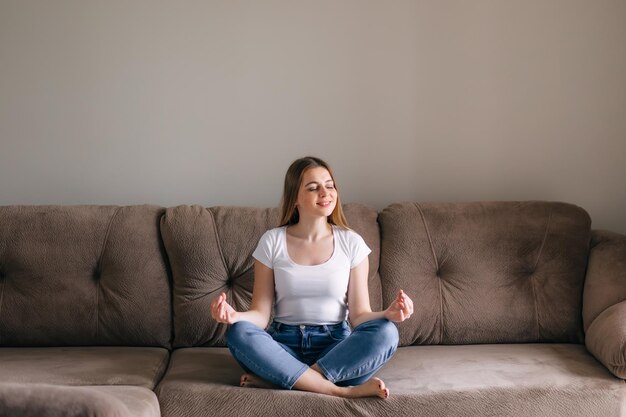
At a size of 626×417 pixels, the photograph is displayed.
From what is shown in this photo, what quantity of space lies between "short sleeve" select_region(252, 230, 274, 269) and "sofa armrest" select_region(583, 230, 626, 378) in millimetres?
948

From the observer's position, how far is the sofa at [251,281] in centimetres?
244

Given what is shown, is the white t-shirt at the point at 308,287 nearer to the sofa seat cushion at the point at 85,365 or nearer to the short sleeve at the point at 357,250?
the short sleeve at the point at 357,250

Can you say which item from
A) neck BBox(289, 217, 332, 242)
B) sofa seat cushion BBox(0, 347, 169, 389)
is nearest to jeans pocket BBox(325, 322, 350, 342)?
neck BBox(289, 217, 332, 242)

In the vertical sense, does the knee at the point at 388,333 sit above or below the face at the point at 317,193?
below

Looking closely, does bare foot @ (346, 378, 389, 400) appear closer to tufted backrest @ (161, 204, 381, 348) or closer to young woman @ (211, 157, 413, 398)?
young woman @ (211, 157, 413, 398)

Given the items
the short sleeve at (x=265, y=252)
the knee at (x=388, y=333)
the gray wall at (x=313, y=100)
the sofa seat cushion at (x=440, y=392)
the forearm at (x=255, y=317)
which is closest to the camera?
the sofa seat cushion at (x=440, y=392)

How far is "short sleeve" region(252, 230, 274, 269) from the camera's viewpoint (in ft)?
7.73

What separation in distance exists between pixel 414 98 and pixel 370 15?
0.33m

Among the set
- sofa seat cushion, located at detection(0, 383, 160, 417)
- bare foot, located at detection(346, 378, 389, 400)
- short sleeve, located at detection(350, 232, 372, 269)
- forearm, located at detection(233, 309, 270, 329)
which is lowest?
bare foot, located at detection(346, 378, 389, 400)

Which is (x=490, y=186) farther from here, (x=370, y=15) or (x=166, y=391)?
(x=166, y=391)

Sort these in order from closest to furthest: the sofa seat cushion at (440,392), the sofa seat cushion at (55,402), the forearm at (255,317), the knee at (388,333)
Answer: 1. the sofa seat cushion at (55,402)
2. the sofa seat cushion at (440,392)
3. the knee at (388,333)
4. the forearm at (255,317)

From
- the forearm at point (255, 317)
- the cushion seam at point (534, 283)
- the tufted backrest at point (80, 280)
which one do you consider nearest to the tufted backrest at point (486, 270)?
the cushion seam at point (534, 283)

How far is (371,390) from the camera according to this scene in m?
2.03

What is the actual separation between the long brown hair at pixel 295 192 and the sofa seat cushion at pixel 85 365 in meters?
0.55
